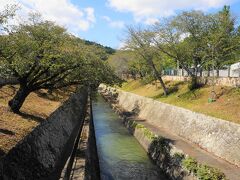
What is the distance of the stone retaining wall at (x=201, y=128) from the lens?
21375 millimetres

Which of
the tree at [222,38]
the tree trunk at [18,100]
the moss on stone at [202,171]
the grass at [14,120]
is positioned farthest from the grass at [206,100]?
the tree trunk at [18,100]

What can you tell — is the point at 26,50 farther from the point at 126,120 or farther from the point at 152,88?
the point at 152,88

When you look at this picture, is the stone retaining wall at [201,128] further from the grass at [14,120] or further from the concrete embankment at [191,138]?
the grass at [14,120]

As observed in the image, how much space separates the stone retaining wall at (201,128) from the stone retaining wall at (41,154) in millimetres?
10215

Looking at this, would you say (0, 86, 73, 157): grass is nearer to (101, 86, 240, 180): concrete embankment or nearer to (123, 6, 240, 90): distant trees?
(101, 86, 240, 180): concrete embankment

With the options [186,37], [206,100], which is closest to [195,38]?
[186,37]

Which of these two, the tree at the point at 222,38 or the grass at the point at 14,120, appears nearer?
the grass at the point at 14,120

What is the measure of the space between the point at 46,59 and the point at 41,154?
6679 millimetres

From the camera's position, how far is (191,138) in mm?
27156

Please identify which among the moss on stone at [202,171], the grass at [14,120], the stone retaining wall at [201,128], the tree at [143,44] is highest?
the tree at [143,44]

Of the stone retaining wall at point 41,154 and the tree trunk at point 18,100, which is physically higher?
the tree trunk at point 18,100

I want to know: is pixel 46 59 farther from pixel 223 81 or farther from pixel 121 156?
pixel 223 81

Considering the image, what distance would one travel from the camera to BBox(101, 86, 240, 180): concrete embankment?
799 inches

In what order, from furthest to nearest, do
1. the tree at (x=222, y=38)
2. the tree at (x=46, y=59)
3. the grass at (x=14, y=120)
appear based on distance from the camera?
the tree at (x=222, y=38) → the tree at (x=46, y=59) → the grass at (x=14, y=120)
